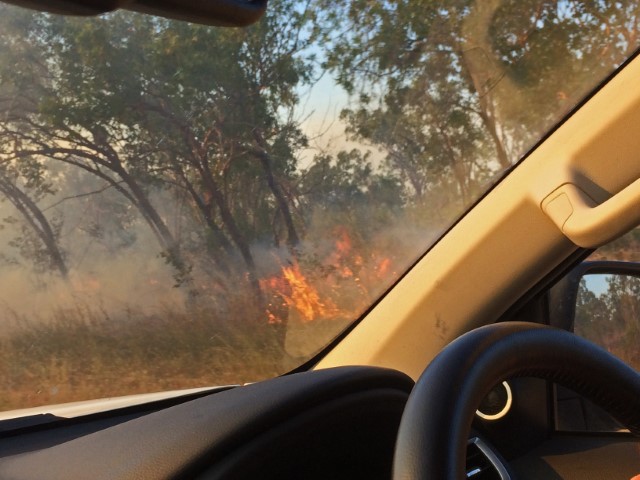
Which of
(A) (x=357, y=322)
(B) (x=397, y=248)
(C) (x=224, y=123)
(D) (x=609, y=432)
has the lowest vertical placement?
(D) (x=609, y=432)

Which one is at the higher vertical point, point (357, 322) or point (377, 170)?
point (377, 170)

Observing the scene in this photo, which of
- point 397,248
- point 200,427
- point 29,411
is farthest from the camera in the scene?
point 397,248

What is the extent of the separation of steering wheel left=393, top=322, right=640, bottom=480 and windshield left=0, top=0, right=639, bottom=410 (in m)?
1.22

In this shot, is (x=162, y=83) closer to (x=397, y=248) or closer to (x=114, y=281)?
(x=114, y=281)

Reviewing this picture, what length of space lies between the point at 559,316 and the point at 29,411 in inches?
85.2

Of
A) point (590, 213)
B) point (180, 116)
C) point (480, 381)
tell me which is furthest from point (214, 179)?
point (480, 381)

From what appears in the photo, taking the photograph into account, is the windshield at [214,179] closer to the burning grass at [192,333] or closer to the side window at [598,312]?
the burning grass at [192,333]

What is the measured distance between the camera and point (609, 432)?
3.21 metres

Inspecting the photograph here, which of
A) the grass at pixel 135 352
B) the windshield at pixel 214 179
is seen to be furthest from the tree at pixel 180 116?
the grass at pixel 135 352

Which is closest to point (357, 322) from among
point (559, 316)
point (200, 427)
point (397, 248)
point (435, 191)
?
point (397, 248)

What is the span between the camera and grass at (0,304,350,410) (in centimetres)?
341

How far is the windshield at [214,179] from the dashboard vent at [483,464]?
79cm

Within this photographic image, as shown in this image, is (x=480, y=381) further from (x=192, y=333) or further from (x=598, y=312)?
(x=192, y=333)

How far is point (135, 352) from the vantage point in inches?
137
